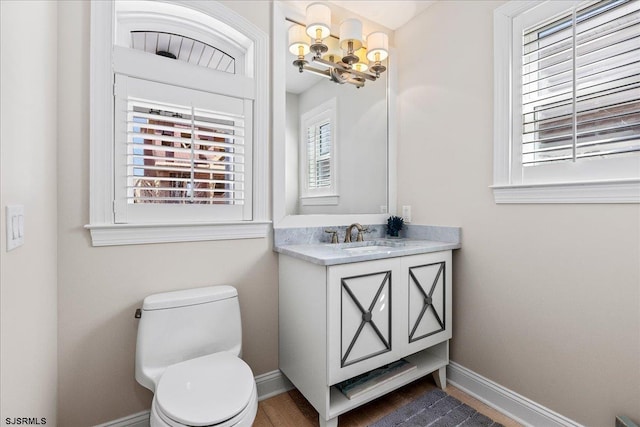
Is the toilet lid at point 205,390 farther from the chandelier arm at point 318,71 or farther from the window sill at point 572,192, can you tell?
the chandelier arm at point 318,71

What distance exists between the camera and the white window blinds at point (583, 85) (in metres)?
1.34

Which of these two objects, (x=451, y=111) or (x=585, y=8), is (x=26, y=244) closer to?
(x=451, y=111)

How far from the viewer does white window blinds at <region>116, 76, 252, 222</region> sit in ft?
4.99

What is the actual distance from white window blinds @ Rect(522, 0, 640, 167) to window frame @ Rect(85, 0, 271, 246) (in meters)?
1.48

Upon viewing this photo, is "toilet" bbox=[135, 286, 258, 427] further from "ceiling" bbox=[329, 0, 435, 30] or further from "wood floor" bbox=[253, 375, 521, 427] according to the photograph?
"ceiling" bbox=[329, 0, 435, 30]

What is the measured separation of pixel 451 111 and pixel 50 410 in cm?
257

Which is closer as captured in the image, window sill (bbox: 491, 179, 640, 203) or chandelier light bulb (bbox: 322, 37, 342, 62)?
window sill (bbox: 491, 179, 640, 203)

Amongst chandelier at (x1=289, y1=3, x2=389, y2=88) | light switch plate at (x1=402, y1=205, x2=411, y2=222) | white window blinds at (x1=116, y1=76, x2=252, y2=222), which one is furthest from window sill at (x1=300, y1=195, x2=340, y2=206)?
chandelier at (x1=289, y1=3, x2=389, y2=88)

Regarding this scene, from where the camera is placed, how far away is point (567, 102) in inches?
59.6

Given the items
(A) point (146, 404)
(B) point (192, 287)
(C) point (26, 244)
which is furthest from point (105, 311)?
(C) point (26, 244)

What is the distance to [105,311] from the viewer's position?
147 centimetres

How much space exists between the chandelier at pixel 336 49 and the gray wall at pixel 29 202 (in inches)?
47.8

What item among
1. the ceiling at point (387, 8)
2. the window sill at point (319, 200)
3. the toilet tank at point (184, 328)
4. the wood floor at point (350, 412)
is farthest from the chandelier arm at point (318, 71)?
the wood floor at point (350, 412)

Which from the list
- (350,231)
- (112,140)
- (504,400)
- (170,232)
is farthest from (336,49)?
(504,400)
